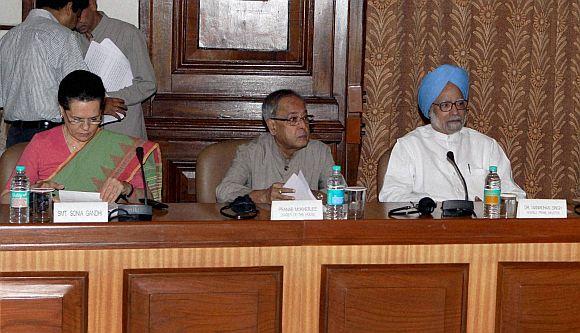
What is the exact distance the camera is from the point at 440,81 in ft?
12.2

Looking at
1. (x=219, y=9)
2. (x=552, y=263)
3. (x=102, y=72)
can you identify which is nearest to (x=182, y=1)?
(x=219, y=9)

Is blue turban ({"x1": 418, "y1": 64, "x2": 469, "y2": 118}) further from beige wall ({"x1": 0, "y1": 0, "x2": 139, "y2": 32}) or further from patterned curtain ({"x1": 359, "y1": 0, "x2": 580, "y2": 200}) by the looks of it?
beige wall ({"x1": 0, "y1": 0, "x2": 139, "y2": 32})

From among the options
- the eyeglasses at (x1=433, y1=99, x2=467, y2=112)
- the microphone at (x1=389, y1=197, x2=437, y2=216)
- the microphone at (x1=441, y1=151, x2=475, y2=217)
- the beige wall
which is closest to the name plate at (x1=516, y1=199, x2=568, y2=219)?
the microphone at (x1=441, y1=151, x2=475, y2=217)

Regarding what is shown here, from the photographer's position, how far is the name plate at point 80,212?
255cm

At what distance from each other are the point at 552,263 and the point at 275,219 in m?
0.82

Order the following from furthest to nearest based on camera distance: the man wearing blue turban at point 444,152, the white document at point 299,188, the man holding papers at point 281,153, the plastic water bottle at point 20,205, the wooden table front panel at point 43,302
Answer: the man wearing blue turban at point 444,152, the man holding papers at point 281,153, the white document at point 299,188, the plastic water bottle at point 20,205, the wooden table front panel at point 43,302

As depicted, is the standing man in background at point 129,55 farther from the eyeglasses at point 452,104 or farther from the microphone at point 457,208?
the microphone at point 457,208

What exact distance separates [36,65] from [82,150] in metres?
0.86

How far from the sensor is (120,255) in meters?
2.56

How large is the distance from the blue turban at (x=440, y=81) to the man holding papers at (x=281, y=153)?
0.46m

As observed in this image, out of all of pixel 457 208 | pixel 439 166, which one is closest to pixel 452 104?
pixel 439 166

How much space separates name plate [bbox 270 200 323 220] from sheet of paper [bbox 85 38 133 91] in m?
1.74

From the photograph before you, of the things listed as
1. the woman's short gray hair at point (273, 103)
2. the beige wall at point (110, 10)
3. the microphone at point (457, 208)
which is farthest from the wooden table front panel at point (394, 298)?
the beige wall at point (110, 10)

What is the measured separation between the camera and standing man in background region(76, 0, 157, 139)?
4234 millimetres
